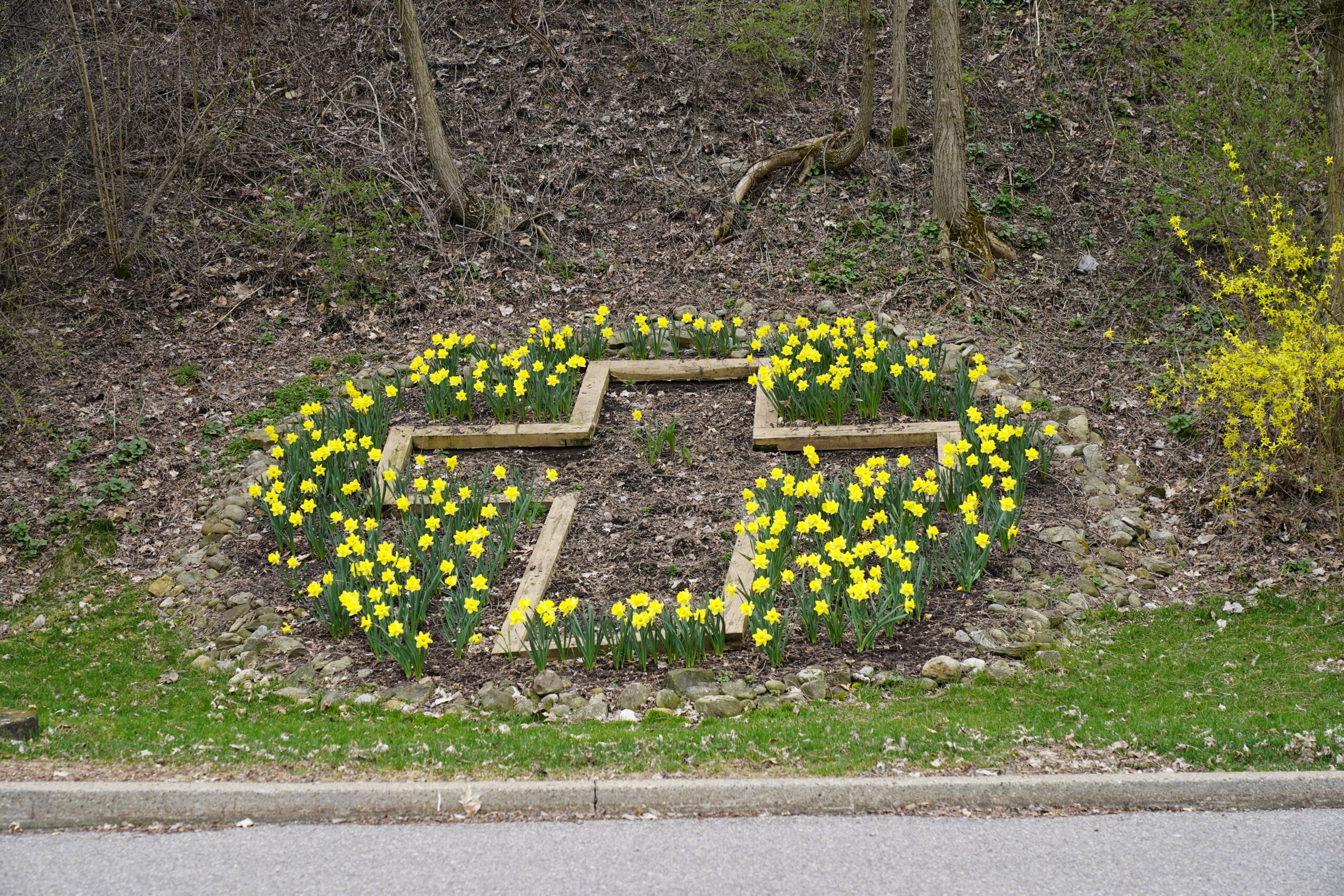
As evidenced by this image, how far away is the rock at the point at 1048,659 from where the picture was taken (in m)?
4.59

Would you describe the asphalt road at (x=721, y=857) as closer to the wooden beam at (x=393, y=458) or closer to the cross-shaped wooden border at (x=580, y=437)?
the cross-shaped wooden border at (x=580, y=437)

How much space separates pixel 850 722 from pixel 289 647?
9.19 ft

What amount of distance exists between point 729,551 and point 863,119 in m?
5.49

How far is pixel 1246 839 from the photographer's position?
11.0 ft

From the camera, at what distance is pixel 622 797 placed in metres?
3.63

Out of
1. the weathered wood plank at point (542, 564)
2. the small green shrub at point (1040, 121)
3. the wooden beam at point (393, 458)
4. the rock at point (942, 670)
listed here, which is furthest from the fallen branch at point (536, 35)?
the rock at point (942, 670)

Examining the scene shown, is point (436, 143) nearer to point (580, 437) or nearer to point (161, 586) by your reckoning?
point (580, 437)

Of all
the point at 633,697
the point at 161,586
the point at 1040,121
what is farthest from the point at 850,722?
the point at 1040,121

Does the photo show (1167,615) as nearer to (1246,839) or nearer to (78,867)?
(1246,839)

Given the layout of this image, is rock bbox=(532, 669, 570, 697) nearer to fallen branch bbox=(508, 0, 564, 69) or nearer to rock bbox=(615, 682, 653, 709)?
rock bbox=(615, 682, 653, 709)

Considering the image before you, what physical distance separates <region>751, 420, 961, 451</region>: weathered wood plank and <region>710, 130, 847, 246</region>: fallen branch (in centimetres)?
309

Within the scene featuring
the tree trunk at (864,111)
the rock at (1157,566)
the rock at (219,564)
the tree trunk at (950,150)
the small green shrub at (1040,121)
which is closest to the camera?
the rock at (1157,566)

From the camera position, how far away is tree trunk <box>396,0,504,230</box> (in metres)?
8.65

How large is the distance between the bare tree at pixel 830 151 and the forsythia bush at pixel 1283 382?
154 inches
